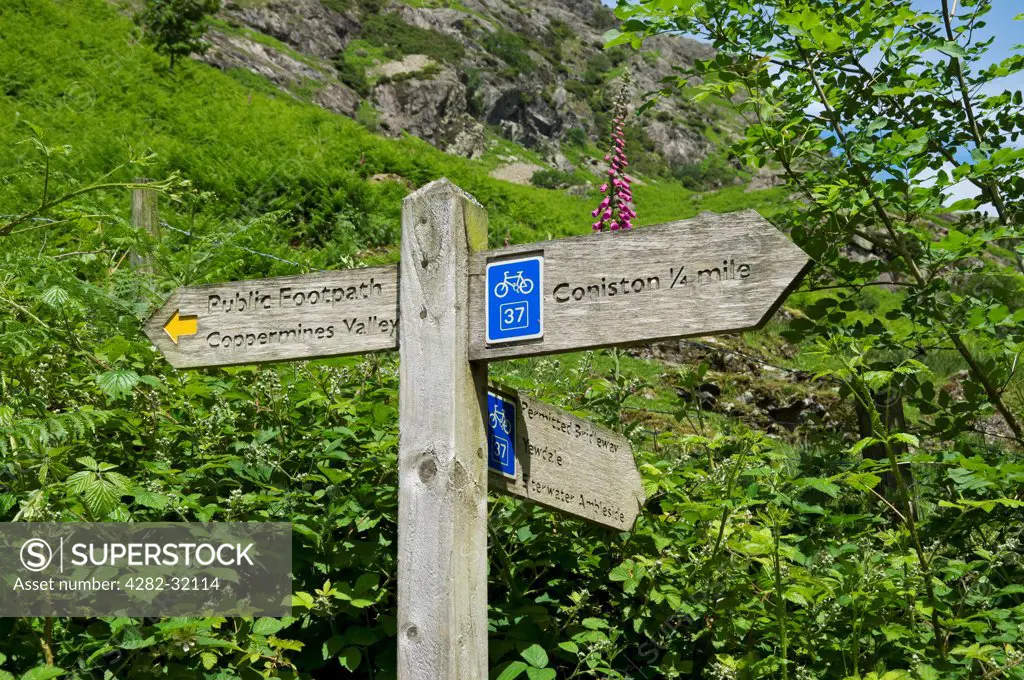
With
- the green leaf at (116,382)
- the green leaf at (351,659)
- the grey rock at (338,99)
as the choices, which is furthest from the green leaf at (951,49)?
the grey rock at (338,99)

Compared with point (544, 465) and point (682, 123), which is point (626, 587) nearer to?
point (544, 465)

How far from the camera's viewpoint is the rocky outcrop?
4134 centimetres

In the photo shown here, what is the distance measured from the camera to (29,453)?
237 centimetres

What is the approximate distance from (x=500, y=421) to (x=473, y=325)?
0.26 meters

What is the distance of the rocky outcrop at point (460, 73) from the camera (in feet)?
136

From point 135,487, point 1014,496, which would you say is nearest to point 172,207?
point 135,487

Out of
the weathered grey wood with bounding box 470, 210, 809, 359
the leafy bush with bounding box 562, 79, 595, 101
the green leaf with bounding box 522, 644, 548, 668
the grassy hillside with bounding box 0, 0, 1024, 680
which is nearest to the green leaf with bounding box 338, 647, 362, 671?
the grassy hillside with bounding box 0, 0, 1024, 680

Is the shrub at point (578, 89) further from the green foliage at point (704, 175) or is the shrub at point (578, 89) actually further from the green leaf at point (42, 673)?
the green leaf at point (42, 673)

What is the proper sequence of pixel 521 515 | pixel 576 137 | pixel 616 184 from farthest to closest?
1. pixel 576 137
2. pixel 616 184
3. pixel 521 515

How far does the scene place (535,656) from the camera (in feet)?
7.54

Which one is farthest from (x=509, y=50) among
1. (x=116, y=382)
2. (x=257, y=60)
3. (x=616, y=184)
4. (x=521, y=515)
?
(x=116, y=382)

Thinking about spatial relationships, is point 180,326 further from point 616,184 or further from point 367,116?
point 367,116

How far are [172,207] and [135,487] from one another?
6688 millimetres

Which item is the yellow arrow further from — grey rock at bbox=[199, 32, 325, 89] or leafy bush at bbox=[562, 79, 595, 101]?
leafy bush at bbox=[562, 79, 595, 101]
